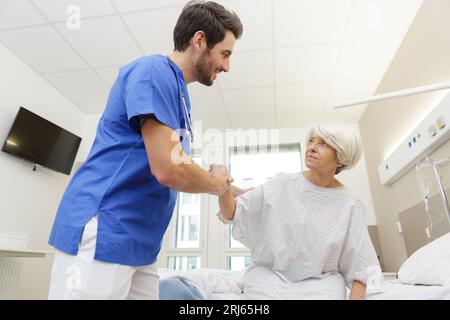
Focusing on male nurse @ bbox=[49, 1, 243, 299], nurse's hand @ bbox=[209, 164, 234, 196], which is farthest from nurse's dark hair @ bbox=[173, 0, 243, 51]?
nurse's hand @ bbox=[209, 164, 234, 196]

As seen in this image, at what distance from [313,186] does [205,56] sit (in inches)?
27.1

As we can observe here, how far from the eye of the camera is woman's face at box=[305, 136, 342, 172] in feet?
4.66

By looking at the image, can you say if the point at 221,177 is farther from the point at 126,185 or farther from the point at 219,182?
the point at 126,185

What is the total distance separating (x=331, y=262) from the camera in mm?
1274

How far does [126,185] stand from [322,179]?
889 millimetres

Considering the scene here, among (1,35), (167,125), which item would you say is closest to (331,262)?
(167,125)

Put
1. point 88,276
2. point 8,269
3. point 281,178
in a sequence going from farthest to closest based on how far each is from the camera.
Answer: point 8,269 < point 281,178 < point 88,276

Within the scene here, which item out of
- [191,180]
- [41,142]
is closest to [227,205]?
[191,180]

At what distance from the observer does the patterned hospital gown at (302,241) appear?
1232mm

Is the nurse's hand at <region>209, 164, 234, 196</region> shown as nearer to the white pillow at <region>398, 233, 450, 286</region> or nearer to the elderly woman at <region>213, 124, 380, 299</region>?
the elderly woman at <region>213, 124, 380, 299</region>

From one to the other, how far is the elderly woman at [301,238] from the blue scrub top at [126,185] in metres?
0.39

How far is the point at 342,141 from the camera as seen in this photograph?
55.6 inches

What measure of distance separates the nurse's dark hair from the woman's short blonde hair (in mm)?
604

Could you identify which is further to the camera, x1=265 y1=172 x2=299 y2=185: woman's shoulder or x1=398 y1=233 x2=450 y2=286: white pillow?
x1=398 y1=233 x2=450 y2=286: white pillow
